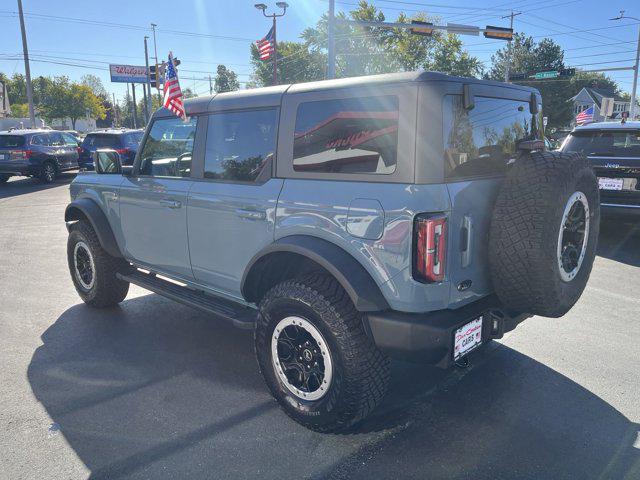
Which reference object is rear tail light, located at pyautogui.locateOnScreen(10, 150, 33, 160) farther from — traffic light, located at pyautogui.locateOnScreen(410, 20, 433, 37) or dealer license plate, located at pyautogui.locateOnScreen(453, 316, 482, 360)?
dealer license plate, located at pyautogui.locateOnScreen(453, 316, 482, 360)

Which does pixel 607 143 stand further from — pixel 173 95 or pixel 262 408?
pixel 262 408

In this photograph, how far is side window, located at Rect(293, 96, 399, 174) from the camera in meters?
2.56

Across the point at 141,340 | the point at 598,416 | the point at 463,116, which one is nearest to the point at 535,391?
the point at 598,416

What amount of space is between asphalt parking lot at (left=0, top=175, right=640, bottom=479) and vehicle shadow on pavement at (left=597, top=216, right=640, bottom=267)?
2.18 meters

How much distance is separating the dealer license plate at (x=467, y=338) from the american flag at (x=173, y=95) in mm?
2547

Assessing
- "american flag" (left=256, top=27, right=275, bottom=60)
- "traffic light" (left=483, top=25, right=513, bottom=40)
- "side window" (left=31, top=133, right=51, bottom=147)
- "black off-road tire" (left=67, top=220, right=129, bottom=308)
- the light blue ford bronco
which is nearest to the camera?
the light blue ford bronco

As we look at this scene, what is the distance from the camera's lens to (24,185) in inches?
638

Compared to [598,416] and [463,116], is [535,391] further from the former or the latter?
[463,116]

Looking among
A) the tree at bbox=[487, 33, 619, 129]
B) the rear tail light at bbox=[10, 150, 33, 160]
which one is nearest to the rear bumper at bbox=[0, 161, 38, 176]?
the rear tail light at bbox=[10, 150, 33, 160]

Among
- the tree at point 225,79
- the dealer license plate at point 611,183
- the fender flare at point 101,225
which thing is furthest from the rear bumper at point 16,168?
the tree at point 225,79

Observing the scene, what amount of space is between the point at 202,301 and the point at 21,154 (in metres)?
14.8

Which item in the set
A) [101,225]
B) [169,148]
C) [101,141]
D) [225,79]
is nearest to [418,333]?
[169,148]

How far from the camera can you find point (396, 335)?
2469mm

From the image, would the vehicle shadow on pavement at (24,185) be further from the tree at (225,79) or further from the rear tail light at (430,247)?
the tree at (225,79)
